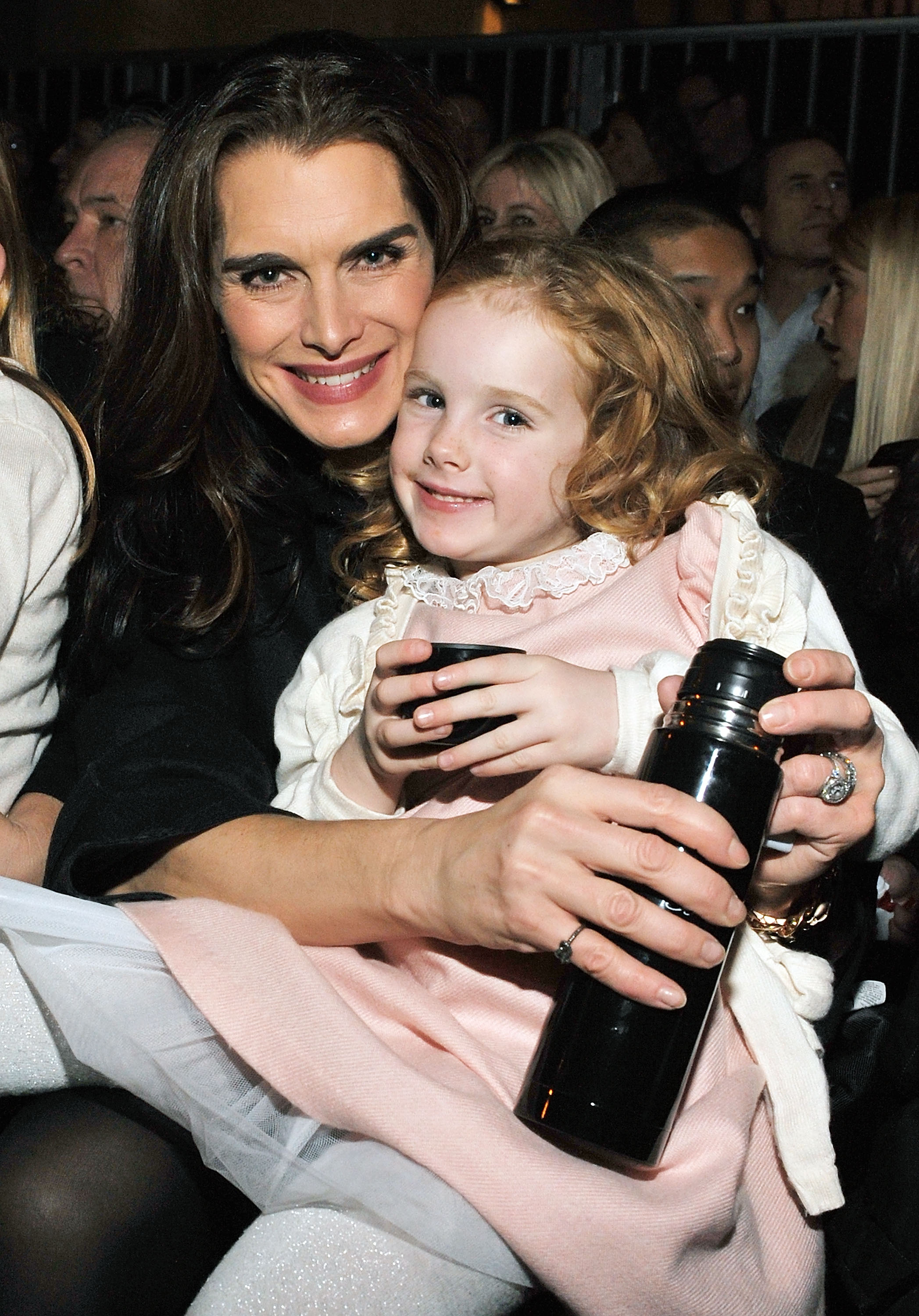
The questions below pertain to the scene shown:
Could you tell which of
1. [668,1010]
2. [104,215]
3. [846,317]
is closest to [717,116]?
[846,317]

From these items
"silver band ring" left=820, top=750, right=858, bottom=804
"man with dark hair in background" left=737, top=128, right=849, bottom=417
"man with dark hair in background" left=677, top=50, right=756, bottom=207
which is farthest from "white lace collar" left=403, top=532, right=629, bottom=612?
"man with dark hair in background" left=677, top=50, right=756, bottom=207

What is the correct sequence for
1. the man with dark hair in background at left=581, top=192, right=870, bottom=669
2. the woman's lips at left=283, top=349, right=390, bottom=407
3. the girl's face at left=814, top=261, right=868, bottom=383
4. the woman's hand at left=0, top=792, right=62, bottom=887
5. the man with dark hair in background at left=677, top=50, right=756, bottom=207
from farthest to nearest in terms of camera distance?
1. the man with dark hair in background at left=677, top=50, right=756, bottom=207
2. the girl's face at left=814, top=261, right=868, bottom=383
3. the man with dark hair in background at left=581, top=192, right=870, bottom=669
4. the woman's lips at left=283, top=349, right=390, bottom=407
5. the woman's hand at left=0, top=792, right=62, bottom=887

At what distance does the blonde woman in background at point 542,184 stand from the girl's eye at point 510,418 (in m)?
2.36

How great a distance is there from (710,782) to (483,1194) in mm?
442

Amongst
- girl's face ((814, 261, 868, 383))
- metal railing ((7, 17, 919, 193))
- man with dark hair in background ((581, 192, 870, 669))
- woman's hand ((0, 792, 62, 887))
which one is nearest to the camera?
woman's hand ((0, 792, 62, 887))

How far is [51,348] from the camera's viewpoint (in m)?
2.29

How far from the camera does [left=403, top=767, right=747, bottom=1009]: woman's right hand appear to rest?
122 centimetres

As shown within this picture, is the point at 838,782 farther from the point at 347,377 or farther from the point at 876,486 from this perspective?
the point at 876,486

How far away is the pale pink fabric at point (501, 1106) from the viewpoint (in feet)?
4.21

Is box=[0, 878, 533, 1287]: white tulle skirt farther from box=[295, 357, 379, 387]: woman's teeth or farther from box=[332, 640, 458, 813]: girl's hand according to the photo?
box=[295, 357, 379, 387]: woman's teeth

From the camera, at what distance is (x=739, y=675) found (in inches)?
47.9

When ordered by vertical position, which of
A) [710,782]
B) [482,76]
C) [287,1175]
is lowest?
[287,1175]

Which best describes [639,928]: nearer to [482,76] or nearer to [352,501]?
[352,501]

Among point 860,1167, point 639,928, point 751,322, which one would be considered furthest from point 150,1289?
point 751,322
